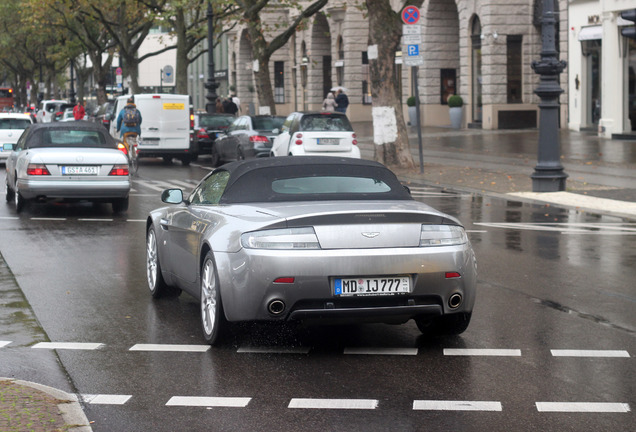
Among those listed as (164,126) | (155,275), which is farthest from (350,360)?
(164,126)

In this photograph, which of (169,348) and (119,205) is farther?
(119,205)

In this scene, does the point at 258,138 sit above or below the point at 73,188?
above

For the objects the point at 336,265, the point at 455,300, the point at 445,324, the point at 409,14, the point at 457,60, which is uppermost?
the point at 457,60

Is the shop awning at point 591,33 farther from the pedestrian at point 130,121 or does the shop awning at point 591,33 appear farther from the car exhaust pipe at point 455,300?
the car exhaust pipe at point 455,300

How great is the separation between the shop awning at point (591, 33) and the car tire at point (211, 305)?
30881 mm

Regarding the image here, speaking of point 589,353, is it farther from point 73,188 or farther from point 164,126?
point 164,126

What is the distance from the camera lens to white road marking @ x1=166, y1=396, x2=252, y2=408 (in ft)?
20.3

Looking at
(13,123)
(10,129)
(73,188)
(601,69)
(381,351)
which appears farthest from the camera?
(601,69)

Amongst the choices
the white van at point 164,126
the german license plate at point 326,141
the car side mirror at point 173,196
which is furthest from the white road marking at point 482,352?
the white van at point 164,126

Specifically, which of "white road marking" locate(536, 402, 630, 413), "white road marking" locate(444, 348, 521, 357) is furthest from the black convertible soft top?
"white road marking" locate(536, 402, 630, 413)

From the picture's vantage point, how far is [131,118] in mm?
27703

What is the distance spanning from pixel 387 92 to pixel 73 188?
419 inches

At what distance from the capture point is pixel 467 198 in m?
19.9

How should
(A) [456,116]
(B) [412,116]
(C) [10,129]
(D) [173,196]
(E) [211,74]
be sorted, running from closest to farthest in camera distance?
(D) [173,196]
(C) [10,129]
(E) [211,74]
(A) [456,116]
(B) [412,116]
